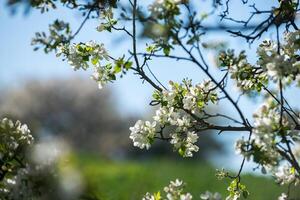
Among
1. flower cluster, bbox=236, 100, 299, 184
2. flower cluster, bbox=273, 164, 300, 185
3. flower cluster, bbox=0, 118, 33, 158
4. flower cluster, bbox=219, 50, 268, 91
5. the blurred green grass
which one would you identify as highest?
the blurred green grass

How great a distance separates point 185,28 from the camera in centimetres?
342

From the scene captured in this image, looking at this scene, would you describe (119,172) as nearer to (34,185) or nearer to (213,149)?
(34,185)

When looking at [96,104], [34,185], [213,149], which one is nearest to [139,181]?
[34,185]

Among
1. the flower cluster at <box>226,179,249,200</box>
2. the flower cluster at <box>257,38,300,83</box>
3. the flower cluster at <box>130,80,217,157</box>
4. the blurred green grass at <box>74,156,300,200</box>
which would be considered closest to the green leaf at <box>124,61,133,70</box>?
the flower cluster at <box>130,80,217,157</box>

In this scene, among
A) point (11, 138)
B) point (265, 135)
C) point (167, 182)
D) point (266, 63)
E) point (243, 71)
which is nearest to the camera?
point (265, 135)

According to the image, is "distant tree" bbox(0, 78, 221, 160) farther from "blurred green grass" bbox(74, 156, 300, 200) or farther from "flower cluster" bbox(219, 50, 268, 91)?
"flower cluster" bbox(219, 50, 268, 91)

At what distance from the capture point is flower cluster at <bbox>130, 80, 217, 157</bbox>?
3994 mm

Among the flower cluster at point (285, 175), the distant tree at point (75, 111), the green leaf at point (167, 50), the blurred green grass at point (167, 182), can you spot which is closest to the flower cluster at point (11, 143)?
the green leaf at point (167, 50)

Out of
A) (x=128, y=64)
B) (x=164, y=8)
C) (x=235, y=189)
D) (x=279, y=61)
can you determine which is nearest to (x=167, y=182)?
(x=235, y=189)

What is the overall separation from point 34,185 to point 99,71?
3.33 feet

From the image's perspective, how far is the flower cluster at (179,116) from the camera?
3.99 m

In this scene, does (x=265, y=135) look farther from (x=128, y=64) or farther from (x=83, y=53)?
(x=83, y=53)

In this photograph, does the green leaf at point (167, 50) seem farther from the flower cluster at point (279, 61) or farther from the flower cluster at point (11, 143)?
the flower cluster at point (11, 143)

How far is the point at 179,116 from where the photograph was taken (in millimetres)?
4078
